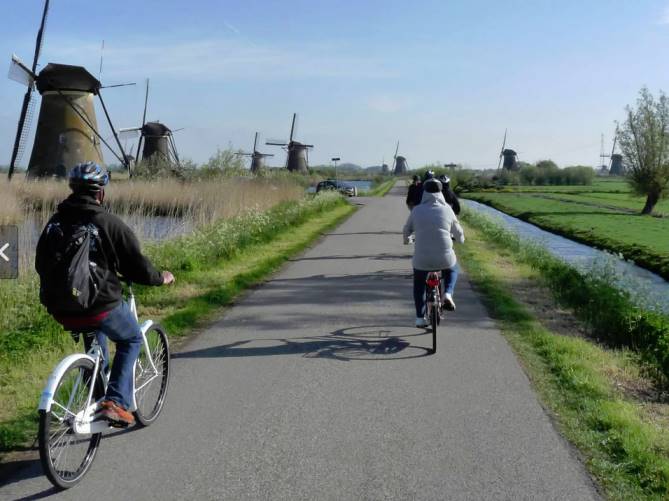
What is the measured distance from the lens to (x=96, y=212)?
14.1 ft

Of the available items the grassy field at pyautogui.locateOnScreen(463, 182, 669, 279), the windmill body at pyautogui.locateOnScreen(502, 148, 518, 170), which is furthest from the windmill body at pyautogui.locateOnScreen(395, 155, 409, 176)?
the grassy field at pyautogui.locateOnScreen(463, 182, 669, 279)

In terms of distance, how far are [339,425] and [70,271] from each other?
2.18m

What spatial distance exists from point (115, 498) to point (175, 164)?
3684 cm

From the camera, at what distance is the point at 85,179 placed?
14.1ft

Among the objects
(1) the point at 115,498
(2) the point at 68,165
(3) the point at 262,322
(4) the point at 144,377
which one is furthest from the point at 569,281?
(2) the point at 68,165

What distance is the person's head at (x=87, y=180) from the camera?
4.31m

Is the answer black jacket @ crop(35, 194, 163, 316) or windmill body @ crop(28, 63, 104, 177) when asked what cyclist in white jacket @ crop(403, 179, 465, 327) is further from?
windmill body @ crop(28, 63, 104, 177)

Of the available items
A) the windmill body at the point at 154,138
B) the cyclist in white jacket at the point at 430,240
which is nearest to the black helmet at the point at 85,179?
the cyclist in white jacket at the point at 430,240

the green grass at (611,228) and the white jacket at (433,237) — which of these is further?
the green grass at (611,228)

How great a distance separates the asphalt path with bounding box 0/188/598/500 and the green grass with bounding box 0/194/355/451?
727mm

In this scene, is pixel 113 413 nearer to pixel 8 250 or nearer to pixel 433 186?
pixel 8 250

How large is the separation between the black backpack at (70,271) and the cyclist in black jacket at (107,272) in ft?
0.09

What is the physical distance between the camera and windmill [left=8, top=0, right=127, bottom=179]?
136 ft

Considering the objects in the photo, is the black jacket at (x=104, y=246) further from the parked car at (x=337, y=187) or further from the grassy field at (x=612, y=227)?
the parked car at (x=337, y=187)
